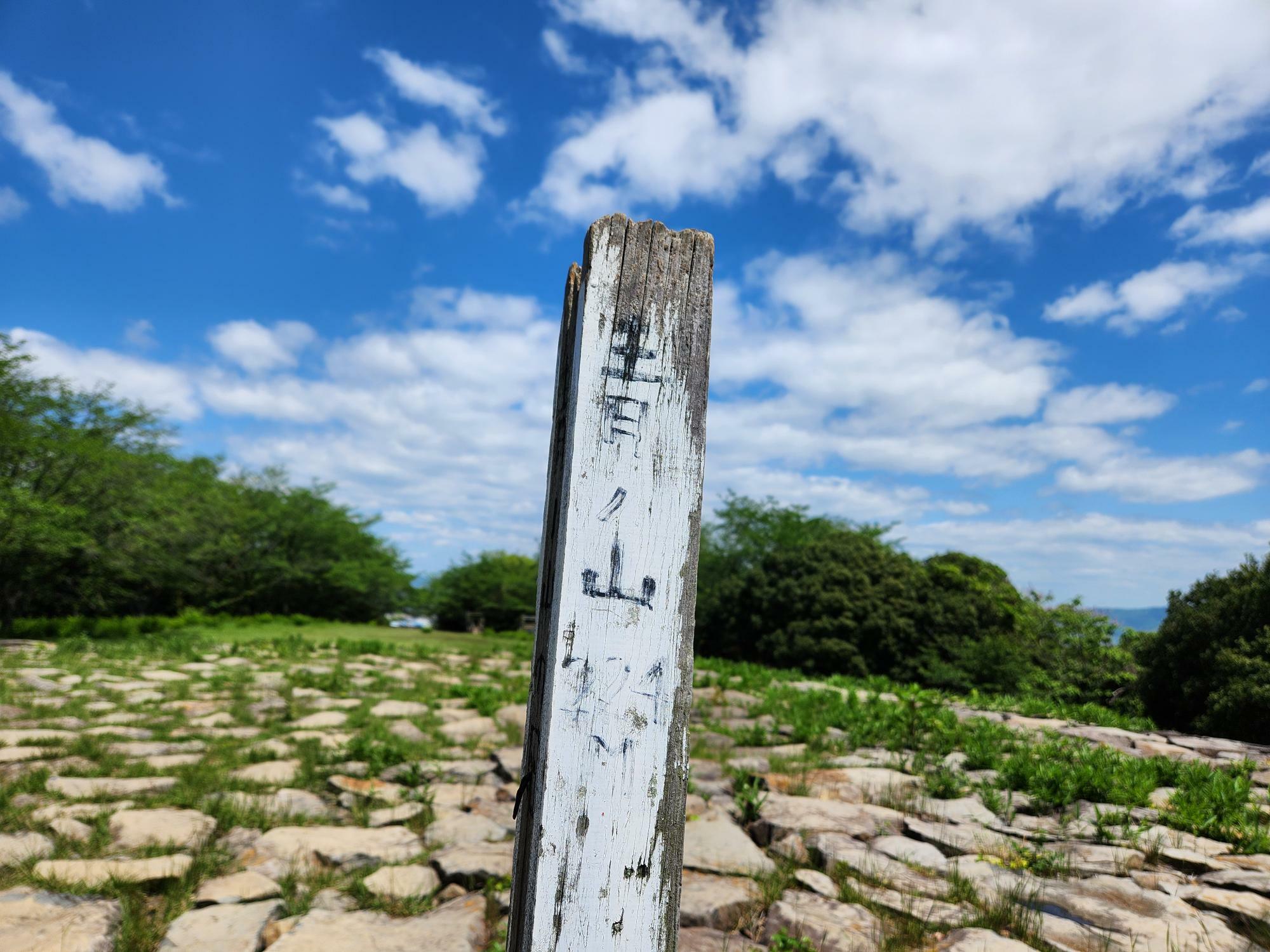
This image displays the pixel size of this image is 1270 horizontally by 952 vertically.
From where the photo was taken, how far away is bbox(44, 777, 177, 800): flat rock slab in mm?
3754

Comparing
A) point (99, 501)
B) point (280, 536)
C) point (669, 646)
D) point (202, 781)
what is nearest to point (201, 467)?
point (280, 536)

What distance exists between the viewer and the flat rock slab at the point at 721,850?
2941 millimetres

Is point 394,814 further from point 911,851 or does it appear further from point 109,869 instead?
point 911,851

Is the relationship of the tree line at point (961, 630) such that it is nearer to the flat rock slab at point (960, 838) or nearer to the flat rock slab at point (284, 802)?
the flat rock slab at point (960, 838)

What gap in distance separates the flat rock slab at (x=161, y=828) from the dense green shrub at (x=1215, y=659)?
7.62 m

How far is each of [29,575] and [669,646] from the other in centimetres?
1983

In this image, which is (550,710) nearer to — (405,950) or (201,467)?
(405,950)

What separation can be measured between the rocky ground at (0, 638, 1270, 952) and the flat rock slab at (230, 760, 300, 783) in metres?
0.03

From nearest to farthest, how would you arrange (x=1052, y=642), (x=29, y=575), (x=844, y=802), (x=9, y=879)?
(x=9, y=879) < (x=844, y=802) < (x=1052, y=642) < (x=29, y=575)

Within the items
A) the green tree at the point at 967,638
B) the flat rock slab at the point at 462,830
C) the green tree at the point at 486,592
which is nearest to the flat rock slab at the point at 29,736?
the flat rock slab at the point at 462,830

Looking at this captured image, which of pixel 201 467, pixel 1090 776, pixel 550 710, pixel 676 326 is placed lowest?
pixel 1090 776

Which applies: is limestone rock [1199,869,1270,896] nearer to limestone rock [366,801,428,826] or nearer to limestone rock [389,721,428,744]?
limestone rock [366,801,428,826]

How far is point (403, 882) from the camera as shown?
2.85m

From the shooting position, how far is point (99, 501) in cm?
1664
